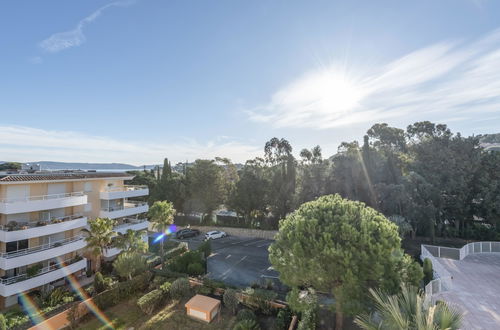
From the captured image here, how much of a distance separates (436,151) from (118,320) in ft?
111

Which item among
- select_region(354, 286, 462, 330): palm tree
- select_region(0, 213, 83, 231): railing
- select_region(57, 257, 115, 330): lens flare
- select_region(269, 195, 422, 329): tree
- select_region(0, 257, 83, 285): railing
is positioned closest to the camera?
select_region(354, 286, 462, 330): palm tree

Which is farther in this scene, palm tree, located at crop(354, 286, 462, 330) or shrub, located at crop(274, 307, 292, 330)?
shrub, located at crop(274, 307, 292, 330)

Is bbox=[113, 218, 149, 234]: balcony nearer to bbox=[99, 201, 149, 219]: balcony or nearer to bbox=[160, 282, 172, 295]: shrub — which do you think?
bbox=[99, 201, 149, 219]: balcony

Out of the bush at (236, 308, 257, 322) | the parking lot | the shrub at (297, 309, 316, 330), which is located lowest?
the parking lot

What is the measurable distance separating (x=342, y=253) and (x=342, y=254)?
0.04m

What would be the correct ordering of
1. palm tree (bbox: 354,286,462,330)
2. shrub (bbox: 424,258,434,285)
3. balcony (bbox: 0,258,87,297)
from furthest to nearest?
shrub (bbox: 424,258,434,285), balcony (bbox: 0,258,87,297), palm tree (bbox: 354,286,462,330)

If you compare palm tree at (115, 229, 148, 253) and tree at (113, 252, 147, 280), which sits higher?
palm tree at (115, 229, 148, 253)

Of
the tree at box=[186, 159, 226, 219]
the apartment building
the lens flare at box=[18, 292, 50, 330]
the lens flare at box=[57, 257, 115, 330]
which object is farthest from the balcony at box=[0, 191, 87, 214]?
the tree at box=[186, 159, 226, 219]

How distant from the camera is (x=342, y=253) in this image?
10945 mm

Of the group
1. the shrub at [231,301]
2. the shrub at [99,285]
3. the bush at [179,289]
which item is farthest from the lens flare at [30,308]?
the shrub at [231,301]

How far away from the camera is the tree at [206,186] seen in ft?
122

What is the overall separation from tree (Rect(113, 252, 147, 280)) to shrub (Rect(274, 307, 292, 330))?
11097 millimetres

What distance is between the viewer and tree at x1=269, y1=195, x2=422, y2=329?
11062 millimetres

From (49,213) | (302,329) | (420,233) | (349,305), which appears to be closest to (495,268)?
(420,233)
